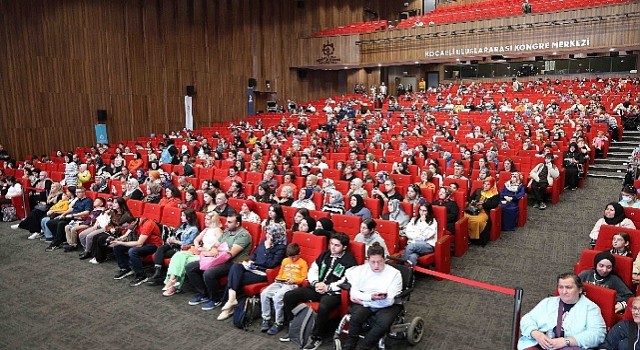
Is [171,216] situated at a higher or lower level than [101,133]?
lower

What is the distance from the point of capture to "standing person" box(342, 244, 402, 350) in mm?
3221

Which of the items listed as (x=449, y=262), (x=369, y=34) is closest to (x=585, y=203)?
(x=449, y=262)

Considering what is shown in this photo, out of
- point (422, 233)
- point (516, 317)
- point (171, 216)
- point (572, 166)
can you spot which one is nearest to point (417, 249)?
point (422, 233)

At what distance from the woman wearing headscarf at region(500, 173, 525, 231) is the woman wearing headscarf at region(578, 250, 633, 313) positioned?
8.99ft

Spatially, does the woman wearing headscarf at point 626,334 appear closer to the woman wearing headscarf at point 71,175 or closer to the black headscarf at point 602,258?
the black headscarf at point 602,258

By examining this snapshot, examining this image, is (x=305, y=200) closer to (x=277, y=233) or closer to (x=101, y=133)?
(x=277, y=233)

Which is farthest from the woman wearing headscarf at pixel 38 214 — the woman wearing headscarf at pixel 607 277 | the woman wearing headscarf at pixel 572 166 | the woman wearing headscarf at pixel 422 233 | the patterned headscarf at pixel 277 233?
→ the woman wearing headscarf at pixel 572 166

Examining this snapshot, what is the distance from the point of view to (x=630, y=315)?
105 inches

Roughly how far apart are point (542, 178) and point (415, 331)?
4.63m

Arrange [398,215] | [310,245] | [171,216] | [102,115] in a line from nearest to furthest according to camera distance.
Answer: [310,245] < [398,215] < [171,216] < [102,115]

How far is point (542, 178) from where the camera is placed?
7.04 m

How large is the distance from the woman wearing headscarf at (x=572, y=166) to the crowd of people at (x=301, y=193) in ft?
0.06

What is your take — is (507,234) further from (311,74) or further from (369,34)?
(311,74)

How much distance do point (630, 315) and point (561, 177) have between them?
5.27 meters
